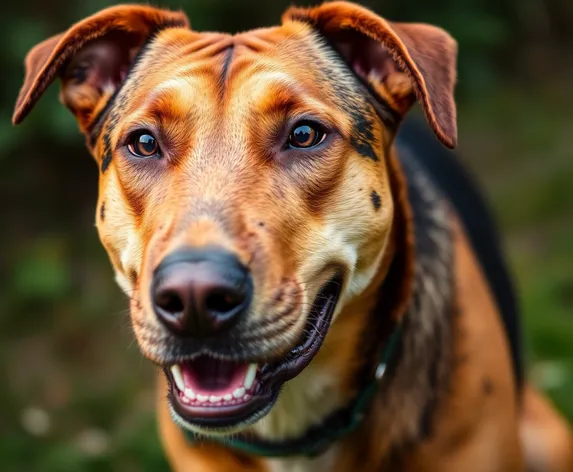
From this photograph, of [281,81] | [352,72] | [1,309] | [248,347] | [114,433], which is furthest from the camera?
[1,309]

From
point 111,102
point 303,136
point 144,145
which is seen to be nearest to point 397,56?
point 303,136

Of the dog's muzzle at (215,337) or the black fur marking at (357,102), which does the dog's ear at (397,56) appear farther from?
the dog's muzzle at (215,337)

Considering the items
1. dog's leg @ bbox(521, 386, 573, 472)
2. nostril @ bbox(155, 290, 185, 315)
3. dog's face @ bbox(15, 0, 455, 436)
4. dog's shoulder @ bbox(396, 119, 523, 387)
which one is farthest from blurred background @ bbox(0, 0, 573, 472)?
nostril @ bbox(155, 290, 185, 315)

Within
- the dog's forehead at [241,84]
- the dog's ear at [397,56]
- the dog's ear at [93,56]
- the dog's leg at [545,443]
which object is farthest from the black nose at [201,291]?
the dog's leg at [545,443]

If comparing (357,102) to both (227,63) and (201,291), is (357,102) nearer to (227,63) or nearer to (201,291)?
(227,63)

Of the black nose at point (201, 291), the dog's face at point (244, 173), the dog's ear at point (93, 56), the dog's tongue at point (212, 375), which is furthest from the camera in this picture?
the dog's ear at point (93, 56)

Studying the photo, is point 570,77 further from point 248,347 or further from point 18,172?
point 248,347

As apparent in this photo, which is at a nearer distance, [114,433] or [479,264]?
[479,264]

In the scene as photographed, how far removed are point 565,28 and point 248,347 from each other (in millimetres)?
6407

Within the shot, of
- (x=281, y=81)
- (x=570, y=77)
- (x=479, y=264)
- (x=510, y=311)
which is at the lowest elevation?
(x=570, y=77)

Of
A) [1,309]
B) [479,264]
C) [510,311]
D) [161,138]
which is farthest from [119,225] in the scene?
[1,309]

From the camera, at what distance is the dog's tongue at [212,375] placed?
2.37 metres

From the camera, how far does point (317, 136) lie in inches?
100

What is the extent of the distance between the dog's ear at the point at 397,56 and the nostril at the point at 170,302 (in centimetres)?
99
